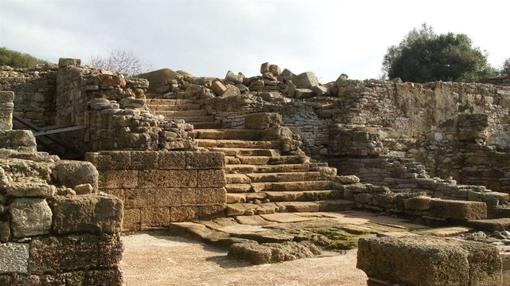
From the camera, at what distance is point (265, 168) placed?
34.9 feet

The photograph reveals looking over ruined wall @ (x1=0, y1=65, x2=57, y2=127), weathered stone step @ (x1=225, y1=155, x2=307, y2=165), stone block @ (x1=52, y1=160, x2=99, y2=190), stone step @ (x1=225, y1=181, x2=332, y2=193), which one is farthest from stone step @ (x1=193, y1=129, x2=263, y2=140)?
stone block @ (x1=52, y1=160, x2=99, y2=190)

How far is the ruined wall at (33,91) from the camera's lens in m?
13.8

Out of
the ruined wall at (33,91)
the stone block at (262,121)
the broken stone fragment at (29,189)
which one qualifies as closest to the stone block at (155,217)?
the broken stone fragment at (29,189)

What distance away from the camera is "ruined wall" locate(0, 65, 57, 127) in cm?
1379

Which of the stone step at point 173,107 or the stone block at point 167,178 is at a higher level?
the stone step at point 173,107

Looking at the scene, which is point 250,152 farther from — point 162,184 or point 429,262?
point 429,262

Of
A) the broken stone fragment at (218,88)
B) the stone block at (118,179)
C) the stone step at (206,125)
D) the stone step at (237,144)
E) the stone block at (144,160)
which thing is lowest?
the stone block at (118,179)

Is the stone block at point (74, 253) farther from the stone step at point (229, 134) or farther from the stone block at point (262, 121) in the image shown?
the stone block at point (262, 121)

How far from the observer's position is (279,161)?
440 inches

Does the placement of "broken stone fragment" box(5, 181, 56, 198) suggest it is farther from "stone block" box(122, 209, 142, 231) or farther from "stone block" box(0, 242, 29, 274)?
"stone block" box(122, 209, 142, 231)

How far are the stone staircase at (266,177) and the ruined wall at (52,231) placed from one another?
4705 millimetres

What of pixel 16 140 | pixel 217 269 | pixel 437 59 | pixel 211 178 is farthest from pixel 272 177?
pixel 437 59

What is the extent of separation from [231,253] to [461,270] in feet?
9.68

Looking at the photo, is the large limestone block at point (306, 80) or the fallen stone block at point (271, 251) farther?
the large limestone block at point (306, 80)
